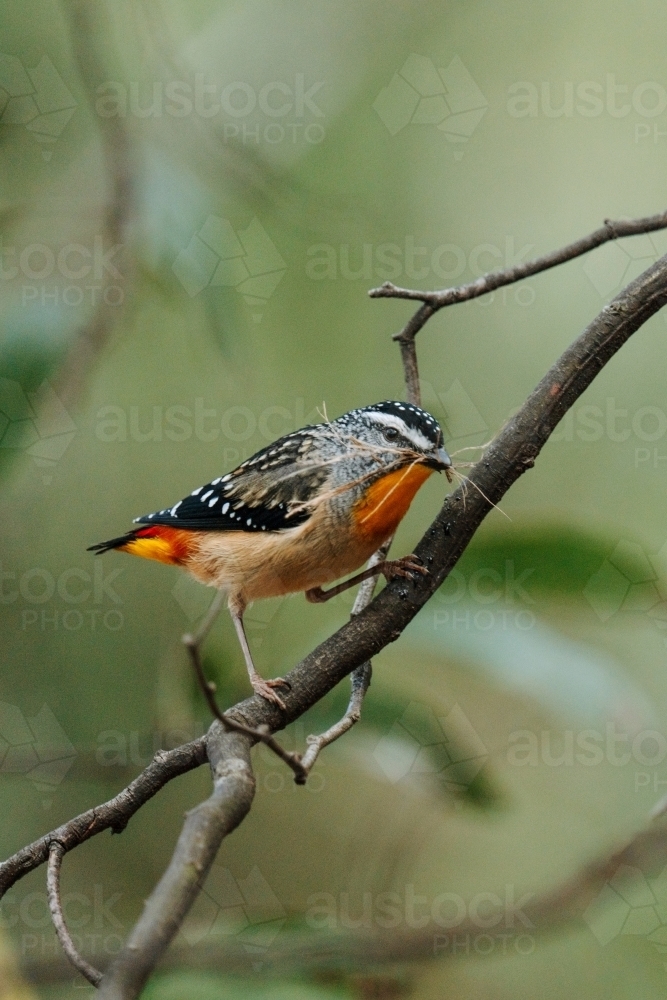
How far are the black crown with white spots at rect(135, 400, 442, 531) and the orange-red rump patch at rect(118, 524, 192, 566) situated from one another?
3 centimetres

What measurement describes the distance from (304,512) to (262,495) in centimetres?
16

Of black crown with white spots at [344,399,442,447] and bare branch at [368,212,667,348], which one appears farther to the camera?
black crown with white spots at [344,399,442,447]

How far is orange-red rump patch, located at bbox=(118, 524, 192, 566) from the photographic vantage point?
2488 millimetres

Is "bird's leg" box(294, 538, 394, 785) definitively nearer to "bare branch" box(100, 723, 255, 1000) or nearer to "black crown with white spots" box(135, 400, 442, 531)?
"bare branch" box(100, 723, 255, 1000)

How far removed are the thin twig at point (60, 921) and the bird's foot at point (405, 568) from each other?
2.46ft

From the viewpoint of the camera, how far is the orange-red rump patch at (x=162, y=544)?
2.49 meters

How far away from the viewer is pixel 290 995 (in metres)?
2.05

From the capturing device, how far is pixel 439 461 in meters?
1.95

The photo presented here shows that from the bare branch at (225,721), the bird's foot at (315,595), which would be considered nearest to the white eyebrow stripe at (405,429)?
the bird's foot at (315,595)

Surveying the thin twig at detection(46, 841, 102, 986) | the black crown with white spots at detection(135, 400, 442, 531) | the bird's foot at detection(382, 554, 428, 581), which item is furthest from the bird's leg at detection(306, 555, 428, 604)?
the thin twig at detection(46, 841, 102, 986)

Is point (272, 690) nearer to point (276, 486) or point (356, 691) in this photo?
point (356, 691)

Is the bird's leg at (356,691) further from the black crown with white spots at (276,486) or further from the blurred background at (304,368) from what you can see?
the blurred background at (304,368)

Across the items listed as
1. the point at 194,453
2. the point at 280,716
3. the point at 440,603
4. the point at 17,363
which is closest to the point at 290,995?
the point at 280,716

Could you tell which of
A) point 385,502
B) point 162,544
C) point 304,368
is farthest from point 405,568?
point 304,368
